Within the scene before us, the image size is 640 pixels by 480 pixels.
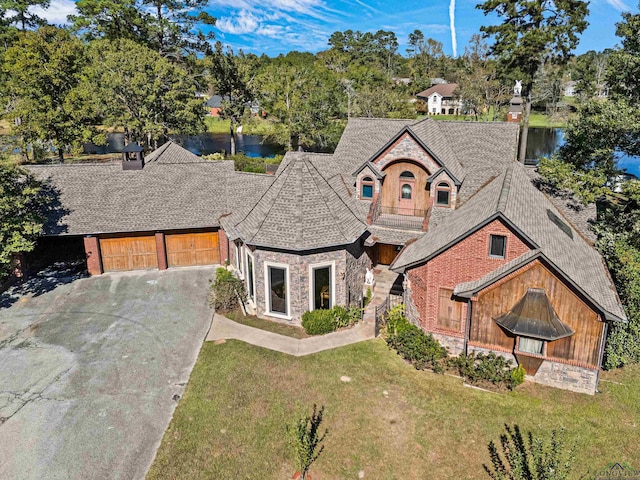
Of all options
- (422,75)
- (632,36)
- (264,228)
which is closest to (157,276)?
(264,228)

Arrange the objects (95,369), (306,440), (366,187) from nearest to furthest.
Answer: (306,440)
(95,369)
(366,187)

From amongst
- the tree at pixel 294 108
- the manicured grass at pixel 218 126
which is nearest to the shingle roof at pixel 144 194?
the tree at pixel 294 108

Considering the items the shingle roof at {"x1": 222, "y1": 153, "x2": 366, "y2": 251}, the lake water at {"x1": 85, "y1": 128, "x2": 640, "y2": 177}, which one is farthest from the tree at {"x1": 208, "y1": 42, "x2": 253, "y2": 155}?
the shingle roof at {"x1": 222, "y1": 153, "x2": 366, "y2": 251}

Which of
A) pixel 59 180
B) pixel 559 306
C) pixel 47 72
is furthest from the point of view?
pixel 47 72

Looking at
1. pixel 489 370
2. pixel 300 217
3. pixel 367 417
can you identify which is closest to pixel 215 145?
pixel 300 217

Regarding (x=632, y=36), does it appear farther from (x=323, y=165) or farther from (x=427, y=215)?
(x=323, y=165)

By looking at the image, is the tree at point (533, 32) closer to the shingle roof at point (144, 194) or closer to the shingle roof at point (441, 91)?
the shingle roof at point (144, 194)

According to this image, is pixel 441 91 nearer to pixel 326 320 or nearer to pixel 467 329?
pixel 326 320
